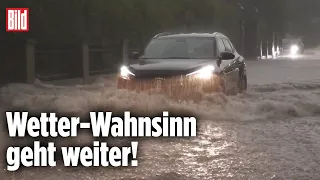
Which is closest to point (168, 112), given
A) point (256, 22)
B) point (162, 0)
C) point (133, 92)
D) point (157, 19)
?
point (133, 92)

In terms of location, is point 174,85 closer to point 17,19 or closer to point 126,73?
point 126,73

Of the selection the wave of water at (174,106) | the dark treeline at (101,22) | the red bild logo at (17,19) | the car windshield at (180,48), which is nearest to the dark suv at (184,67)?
the car windshield at (180,48)

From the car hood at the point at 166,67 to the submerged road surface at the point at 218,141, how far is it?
0.50 m

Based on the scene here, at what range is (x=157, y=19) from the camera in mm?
22859

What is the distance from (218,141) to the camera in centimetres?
796

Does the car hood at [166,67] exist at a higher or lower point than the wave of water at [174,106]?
higher

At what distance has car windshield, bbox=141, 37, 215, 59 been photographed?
12.2m

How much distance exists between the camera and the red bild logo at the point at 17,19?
14406mm

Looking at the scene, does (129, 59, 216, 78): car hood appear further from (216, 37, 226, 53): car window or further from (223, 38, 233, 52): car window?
(223, 38, 233, 52): car window

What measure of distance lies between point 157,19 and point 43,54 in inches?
298

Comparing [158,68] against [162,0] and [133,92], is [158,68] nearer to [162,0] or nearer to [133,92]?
[133,92]

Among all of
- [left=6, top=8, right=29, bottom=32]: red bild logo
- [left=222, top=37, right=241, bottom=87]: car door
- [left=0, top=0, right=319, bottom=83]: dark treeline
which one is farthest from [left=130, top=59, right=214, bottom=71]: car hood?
[left=0, top=0, right=319, bottom=83]: dark treeline

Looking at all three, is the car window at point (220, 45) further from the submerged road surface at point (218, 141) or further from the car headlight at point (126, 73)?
the car headlight at point (126, 73)

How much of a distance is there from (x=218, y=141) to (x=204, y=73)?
3093 millimetres
